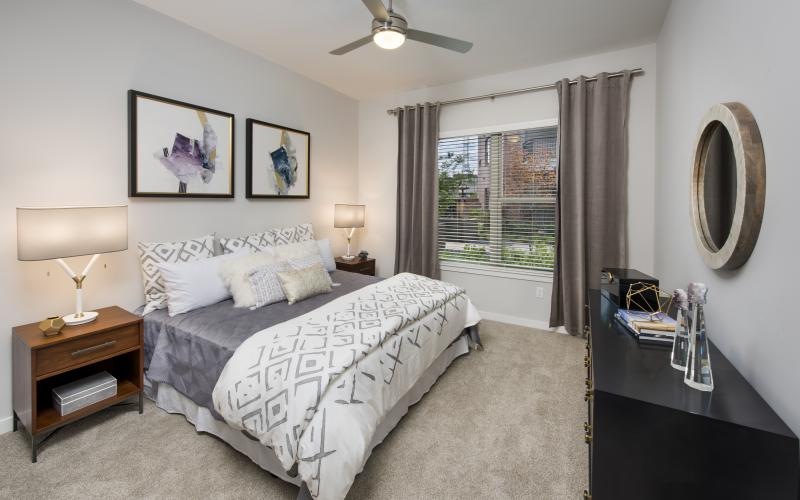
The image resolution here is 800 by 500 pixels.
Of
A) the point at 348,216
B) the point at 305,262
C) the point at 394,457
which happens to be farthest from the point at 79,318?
the point at 348,216

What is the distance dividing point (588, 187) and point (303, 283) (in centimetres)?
274

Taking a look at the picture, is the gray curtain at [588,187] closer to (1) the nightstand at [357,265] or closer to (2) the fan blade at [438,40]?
(2) the fan blade at [438,40]

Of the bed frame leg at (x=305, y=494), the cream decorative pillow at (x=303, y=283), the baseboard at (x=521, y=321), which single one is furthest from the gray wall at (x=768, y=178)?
the cream decorative pillow at (x=303, y=283)

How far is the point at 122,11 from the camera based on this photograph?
98.1 inches

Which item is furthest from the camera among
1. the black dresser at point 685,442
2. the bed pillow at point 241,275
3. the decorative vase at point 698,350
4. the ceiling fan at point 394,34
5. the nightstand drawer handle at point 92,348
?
the bed pillow at point 241,275

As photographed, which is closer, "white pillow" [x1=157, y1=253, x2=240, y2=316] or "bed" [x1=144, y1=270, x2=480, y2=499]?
"bed" [x1=144, y1=270, x2=480, y2=499]

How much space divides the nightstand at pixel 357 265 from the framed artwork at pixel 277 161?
33.5 inches

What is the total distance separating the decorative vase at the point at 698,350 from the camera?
114 cm

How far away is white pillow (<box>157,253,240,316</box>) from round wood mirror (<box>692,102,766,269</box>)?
2.82 metres

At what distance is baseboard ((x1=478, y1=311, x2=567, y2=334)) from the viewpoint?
3.76 meters

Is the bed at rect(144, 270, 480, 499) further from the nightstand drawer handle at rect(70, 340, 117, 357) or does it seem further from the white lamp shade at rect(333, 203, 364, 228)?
the white lamp shade at rect(333, 203, 364, 228)

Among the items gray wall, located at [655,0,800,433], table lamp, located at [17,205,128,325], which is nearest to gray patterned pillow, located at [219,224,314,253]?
table lamp, located at [17,205,128,325]

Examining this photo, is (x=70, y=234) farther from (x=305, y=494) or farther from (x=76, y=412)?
(x=305, y=494)

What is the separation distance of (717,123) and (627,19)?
6.03 feet
